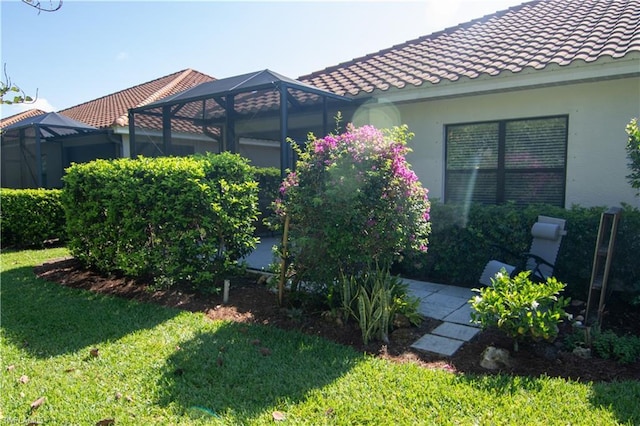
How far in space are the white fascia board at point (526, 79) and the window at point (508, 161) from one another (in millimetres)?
699

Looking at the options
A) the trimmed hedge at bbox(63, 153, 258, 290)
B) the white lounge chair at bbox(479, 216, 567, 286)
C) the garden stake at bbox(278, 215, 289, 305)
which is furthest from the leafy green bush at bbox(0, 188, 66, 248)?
the white lounge chair at bbox(479, 216, 567, 286)

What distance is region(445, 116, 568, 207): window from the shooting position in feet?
22.9

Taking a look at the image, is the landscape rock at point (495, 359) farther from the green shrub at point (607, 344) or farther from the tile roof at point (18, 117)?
the tile roof at point (18, 117)

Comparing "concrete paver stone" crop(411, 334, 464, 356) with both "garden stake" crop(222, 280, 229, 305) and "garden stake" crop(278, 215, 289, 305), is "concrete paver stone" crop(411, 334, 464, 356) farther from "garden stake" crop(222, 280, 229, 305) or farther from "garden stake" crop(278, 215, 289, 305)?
"garden stake" crop(222, 280, 229, 305)

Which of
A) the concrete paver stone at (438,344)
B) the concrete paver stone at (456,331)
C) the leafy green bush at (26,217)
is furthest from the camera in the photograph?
the leafy green bush at (26,217)

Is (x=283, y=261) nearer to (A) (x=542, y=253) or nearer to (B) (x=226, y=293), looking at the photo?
(B) (x=226, y=293)

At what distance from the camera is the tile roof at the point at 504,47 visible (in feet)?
21.6

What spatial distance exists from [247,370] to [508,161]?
5.84 meters

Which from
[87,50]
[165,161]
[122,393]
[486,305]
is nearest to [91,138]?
[87,50]

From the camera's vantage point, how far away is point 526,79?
6.48m

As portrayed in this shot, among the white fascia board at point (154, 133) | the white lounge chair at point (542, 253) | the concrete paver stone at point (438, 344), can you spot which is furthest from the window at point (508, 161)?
the white fascia board at point (154, 133)

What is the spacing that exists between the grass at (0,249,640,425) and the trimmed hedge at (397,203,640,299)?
196cm

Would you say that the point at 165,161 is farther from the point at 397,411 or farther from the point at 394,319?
the point at 397,411

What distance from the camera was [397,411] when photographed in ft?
9.70
